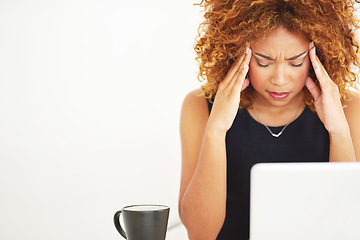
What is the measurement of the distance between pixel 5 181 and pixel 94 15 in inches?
32.9

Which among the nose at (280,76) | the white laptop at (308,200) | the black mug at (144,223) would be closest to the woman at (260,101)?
the nose at (280,76)

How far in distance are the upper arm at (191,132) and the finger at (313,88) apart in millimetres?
362

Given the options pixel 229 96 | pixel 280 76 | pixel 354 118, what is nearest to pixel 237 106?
pixel 229 96

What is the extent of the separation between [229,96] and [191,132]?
0.79 feet

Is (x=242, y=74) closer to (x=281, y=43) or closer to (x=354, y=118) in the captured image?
(x=281, y=43)

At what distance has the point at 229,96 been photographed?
4.46ft

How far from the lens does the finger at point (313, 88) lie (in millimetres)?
1412

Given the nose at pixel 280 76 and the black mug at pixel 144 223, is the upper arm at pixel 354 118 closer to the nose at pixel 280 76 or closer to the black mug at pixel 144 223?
the nose at pixel 280 76

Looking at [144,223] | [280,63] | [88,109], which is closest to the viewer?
[144,223]

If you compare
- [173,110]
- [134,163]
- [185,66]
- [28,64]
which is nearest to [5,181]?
[28,64]

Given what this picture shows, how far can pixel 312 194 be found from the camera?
64cm

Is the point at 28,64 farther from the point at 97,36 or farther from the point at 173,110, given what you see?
the point at 173,110

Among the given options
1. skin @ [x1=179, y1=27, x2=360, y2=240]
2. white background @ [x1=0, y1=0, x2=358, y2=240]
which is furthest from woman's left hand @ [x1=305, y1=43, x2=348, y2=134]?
white background @ [x1=0, y1=0, x2=358, y2=240]

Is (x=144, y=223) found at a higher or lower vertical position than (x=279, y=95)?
lower
